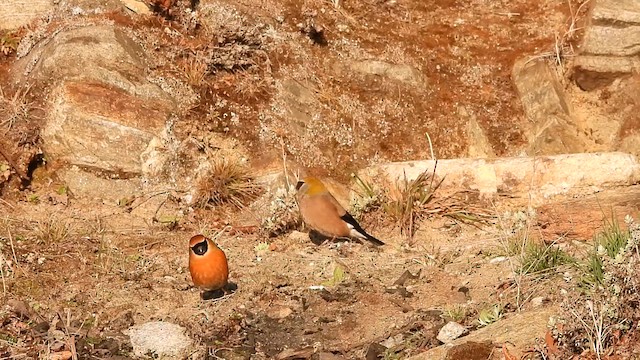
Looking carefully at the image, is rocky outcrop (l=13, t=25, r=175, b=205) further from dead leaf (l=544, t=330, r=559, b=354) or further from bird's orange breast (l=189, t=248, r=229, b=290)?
dead leaf (l=544, t=330, r=559, b=354)

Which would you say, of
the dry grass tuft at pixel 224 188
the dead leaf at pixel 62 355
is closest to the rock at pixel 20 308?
the dead leaf at pixel 62 355

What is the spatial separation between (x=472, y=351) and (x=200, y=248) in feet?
7.31

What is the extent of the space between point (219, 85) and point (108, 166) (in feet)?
4.69

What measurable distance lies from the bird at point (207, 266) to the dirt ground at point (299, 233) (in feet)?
0.57

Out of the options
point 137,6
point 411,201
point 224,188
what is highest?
point 137,6

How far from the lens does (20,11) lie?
8633 millimetres

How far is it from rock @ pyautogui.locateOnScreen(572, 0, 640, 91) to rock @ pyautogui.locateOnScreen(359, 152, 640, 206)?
198cm

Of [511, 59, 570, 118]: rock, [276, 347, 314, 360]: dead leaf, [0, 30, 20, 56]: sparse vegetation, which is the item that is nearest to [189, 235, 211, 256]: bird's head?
[276, 347, 314, 360]: dead leaf

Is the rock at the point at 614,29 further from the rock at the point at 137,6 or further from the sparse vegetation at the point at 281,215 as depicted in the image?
the rock at the point at 137,6

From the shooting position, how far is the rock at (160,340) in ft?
18.0

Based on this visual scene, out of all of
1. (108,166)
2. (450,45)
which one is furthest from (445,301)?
(450,45)

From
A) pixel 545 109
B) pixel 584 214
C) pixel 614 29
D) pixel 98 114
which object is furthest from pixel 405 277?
pixel 614 29

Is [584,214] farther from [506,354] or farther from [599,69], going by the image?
[599,69]

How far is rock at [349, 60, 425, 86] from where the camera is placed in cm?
948
